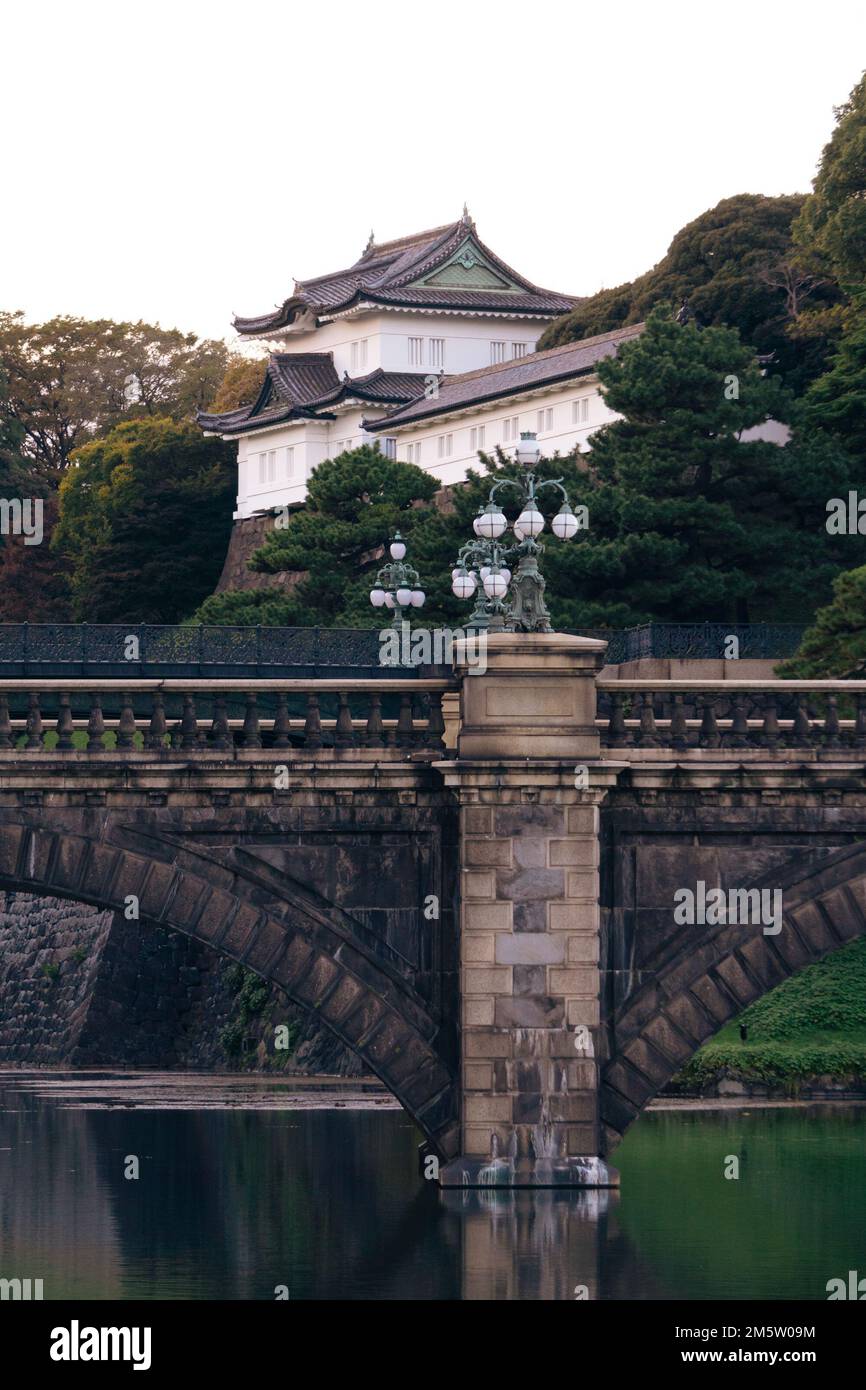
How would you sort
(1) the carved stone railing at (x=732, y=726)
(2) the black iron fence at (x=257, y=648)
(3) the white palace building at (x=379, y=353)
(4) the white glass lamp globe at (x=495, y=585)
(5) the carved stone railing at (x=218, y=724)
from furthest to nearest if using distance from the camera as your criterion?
(3) the white palace building at (x=379, y=353), (2) the black iron fence at (x=257, y=648), (4) the white glass lamp globe at (x=495, y=585), (1) the carved stone railing at (x=732, y=726), (5) the carved stone railing at (x=218, y=724)

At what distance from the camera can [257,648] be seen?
61.5 meters

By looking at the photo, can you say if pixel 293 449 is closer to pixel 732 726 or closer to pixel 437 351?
pixel 437 351

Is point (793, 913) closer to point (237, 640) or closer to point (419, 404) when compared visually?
point (237, 640)

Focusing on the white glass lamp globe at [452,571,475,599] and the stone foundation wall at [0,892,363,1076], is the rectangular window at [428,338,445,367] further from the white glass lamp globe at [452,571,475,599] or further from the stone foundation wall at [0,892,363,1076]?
the white glass lamp globe at [452,571,475,599]

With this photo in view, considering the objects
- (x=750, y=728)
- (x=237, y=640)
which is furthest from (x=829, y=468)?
(x=750, y=728)

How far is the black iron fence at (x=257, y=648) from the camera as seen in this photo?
59469 millimetres

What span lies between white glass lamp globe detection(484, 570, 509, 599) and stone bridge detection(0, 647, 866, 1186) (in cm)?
853

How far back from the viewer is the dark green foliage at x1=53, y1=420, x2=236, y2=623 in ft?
356

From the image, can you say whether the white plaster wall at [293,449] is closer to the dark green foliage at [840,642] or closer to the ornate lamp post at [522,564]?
the dark green foliage at [840,642]

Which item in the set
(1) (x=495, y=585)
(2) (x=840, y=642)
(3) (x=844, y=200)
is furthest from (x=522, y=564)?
(3) (x=844, y=200)

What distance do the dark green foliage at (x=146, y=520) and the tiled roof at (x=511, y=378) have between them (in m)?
9.87

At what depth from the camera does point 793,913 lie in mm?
37156

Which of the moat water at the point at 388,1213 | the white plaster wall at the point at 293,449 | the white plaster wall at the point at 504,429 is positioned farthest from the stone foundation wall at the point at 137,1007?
the white plaster wall at the point at 293,449

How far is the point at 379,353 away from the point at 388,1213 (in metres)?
79.1
